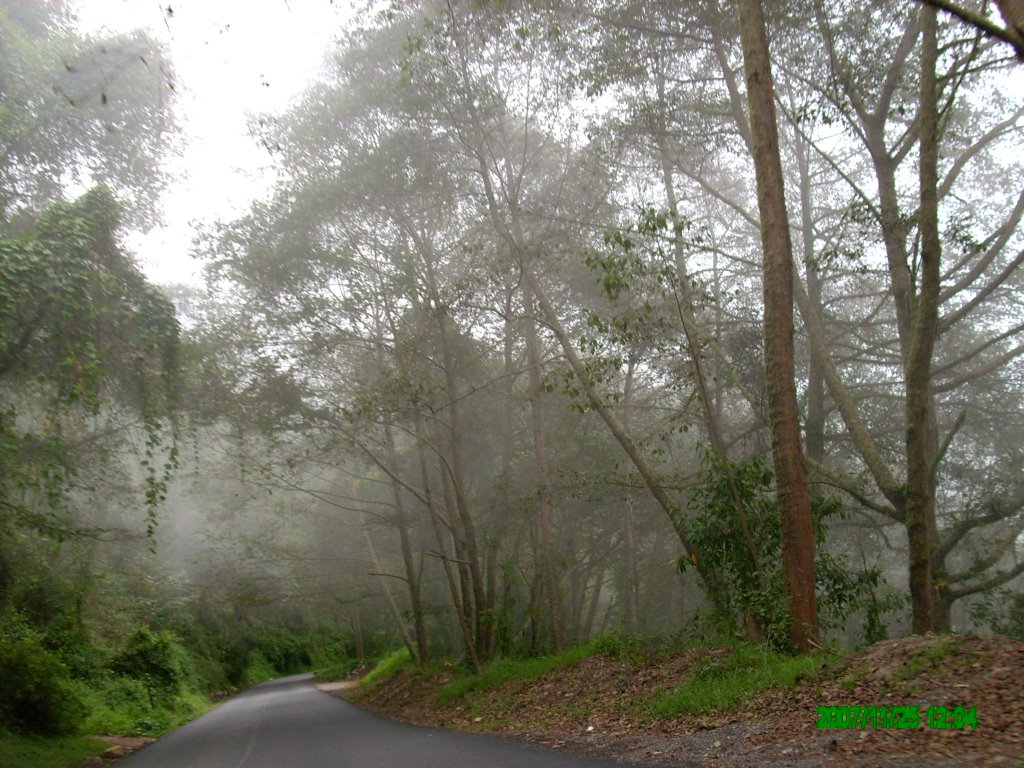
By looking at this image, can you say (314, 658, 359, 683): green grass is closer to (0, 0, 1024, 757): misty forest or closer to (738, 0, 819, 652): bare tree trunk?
(0, 0, 1024, 757): misty forest

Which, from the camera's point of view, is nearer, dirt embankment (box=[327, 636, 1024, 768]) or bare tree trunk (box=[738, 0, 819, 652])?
dirt embankment (box=[327, 636, 1024, 768])

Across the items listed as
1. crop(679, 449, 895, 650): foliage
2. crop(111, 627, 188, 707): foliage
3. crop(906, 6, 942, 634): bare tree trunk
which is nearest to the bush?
crop(111, 627, 188, 707): foliage

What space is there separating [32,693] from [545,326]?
1048 centimetres

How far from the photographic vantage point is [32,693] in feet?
42.0

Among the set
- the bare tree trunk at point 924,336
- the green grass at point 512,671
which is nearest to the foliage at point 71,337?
the green grass at point 512,671

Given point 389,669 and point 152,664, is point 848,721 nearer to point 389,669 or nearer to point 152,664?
point 389,669

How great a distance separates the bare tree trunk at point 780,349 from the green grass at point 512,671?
5111 millimetres

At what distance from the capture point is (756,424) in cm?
1530

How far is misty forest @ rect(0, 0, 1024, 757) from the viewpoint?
432 inches

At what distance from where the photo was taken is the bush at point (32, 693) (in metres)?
12.6

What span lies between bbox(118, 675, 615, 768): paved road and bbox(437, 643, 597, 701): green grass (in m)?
1.51

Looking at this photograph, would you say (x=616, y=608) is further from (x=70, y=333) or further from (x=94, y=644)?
(x=70, y=333)

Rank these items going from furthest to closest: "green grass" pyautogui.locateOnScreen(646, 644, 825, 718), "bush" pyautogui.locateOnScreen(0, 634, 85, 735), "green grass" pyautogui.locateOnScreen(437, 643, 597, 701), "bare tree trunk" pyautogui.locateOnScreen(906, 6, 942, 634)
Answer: "green grass" pyautogui.locateOnScreen(437, 643, 597, 701) → "bush" pyautogui.locateOnScreen(0, 634, 85, 735) → "bare tree trunk" pyautogui.locateOnScreen(906, 6, 942, 634) → "green grass" pyautogui.locateOnScreen(646, 644, 825, 718)

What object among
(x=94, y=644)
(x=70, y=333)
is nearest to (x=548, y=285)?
(x=70, y=333)
